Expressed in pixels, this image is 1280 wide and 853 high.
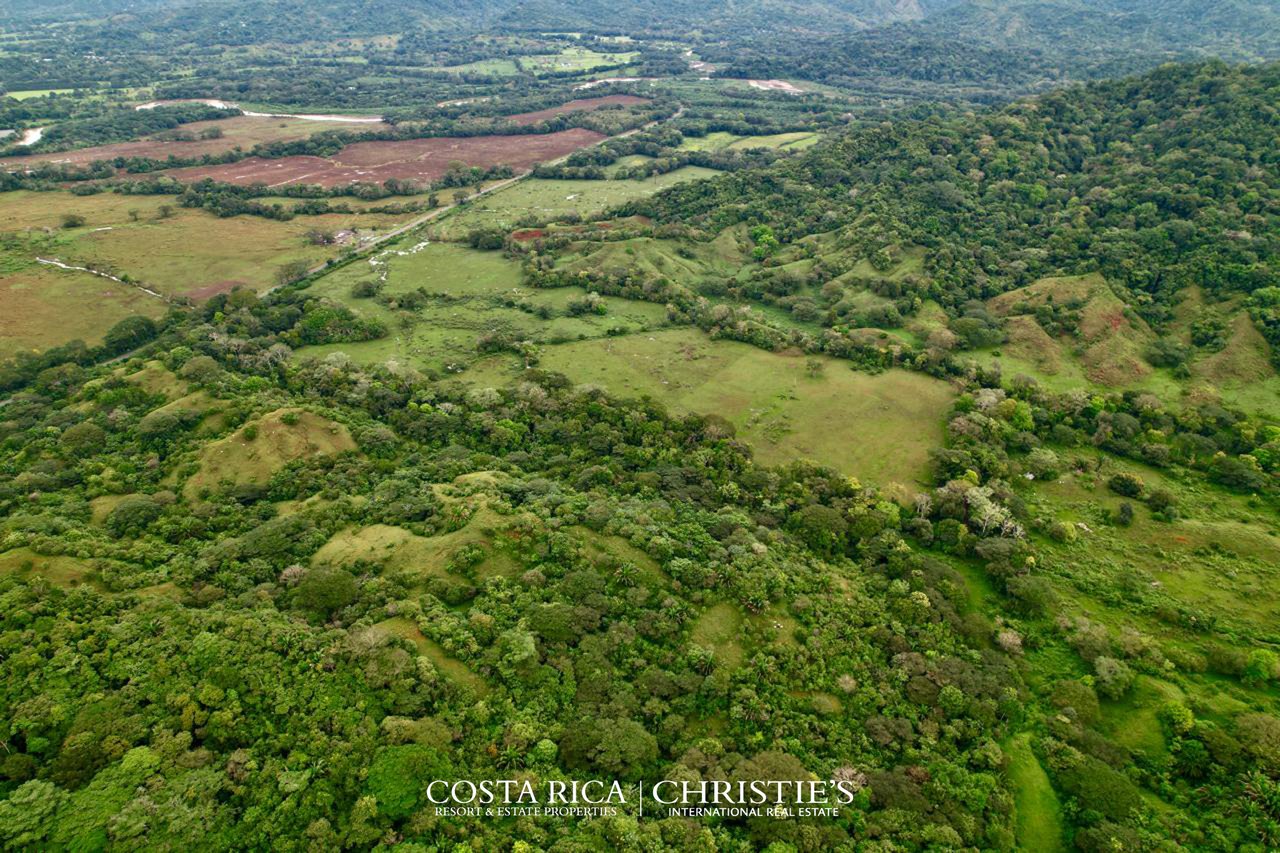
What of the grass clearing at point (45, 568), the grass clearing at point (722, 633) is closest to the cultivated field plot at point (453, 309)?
the grass clearing at point (45, 568)

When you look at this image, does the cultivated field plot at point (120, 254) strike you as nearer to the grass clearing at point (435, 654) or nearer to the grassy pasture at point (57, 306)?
the grassy pasture at point (57, 306)

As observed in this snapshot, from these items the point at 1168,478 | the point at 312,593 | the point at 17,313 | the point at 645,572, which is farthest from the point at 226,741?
the point at 17,313

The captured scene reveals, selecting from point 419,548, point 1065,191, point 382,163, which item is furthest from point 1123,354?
point 382,163

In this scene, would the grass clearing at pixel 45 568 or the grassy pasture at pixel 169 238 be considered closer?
the grass clearing at pixel 45 568

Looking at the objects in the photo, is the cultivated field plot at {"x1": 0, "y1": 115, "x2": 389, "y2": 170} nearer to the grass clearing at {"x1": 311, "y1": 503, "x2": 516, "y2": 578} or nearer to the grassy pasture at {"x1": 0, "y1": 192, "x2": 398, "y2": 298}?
the grassy pasture at {"x1": 0, "y1": 192, "x2": 398, "y2": 298}

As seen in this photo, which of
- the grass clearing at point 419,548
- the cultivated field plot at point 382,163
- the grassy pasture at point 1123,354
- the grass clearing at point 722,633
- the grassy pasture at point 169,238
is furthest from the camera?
the cultivated field plot at point 382,163

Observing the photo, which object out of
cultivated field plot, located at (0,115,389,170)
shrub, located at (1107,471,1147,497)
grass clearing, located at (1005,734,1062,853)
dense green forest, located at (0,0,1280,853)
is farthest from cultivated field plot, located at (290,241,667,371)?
cultivated field plot, located at (0,115,389,170)

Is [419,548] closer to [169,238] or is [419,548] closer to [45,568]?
[45,568]
